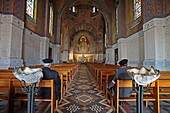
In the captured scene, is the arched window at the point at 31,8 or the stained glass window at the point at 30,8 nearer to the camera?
the stained glass window at the point at 30,8

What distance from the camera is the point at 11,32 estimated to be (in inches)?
231

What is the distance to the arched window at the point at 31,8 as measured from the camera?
28.9 feet

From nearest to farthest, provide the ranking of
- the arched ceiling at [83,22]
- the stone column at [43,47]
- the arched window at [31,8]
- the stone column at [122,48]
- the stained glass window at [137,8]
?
the arched window at [31,8] → the stained glass window at [137,8] → the stone column at [43,47] → the stone column at [122,48] → the arched ceiling at [83,22]

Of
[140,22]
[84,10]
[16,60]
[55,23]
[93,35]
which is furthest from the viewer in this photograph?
[93,35]

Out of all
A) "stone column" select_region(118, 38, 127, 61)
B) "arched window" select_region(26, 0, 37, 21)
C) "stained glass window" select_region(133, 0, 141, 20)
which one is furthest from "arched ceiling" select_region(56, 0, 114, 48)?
"stained glass window" select_region(133, 0, 141, 20)

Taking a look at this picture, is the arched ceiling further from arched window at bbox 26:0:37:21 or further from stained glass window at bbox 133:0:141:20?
stained glass window at bbox 133:0:141:20

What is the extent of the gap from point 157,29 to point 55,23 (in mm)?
12754

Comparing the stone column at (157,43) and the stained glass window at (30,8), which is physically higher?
the stained glass window at (30,8)

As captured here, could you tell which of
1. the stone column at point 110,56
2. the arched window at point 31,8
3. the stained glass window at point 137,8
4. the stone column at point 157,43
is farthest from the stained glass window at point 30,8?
the stone column at point 110,56

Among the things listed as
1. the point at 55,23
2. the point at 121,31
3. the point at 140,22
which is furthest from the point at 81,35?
the point at 140,22

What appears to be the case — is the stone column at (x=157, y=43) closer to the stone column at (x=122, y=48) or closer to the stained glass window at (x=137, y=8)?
the stained glass window at (x=137, y=8)

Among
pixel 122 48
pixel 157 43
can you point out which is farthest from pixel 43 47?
pixel 157 43

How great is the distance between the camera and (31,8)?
9344mm

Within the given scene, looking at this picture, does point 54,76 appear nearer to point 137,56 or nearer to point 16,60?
point 16,60
